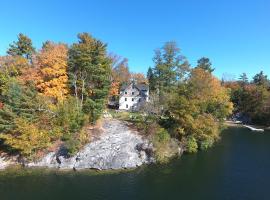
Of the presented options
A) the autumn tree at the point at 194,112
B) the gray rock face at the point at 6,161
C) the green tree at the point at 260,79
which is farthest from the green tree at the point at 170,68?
the green tree at the point at 260,79

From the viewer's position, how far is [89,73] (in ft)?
138

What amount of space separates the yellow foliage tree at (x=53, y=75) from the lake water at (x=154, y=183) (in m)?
14.3

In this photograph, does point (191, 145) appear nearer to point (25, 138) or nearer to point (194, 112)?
point (194, 112)

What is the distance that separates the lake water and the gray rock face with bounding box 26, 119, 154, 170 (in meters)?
1.73

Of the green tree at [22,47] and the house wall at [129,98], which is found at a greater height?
the green tree at [22,47]

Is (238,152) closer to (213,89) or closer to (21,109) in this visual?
(213,89)

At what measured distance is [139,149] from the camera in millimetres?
36156

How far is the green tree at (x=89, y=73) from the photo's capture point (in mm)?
39875

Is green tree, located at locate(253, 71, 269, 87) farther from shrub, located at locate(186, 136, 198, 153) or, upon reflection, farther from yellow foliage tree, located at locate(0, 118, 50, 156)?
yellow foliage tree, located at locate(0, 118, 50, 156)

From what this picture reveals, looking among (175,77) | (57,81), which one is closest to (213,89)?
(175,77)

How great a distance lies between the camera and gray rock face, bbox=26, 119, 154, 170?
3247cm

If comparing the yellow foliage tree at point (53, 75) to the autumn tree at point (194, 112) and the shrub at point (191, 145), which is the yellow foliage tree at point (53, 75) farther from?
the shrub at point (191, 145)

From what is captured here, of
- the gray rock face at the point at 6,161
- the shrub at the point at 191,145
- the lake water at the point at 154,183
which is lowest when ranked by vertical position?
the lake water at the point at 154,183

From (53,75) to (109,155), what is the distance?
1788 cm
